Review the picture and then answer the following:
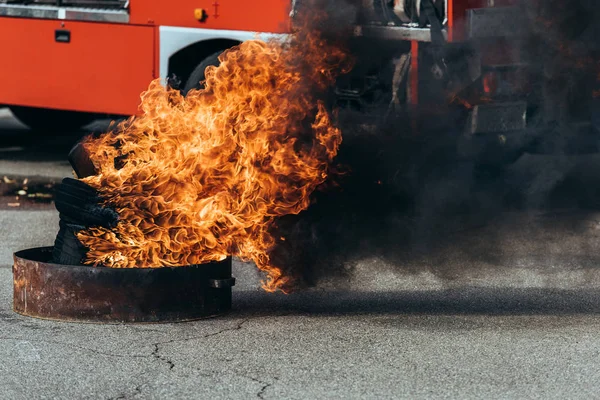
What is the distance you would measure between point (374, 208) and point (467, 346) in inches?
68.6

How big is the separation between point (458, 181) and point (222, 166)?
252cm

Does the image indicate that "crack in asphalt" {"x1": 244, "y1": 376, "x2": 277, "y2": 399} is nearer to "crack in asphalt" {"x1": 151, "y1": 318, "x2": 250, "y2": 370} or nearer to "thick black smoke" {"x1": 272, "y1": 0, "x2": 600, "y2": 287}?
"crack in asphalt" {"x1": 151, "y1": 318, "x2": 250, "y2": 370}

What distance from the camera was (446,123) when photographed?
8.59 m

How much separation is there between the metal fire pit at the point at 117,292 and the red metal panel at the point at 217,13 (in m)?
4.04

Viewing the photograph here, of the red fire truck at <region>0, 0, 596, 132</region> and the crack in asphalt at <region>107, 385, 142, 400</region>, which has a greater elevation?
the red fire truck at <region>0, 0, 596, 132</region>

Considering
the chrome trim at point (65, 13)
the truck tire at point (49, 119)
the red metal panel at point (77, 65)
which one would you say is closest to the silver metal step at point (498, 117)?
the red metal panel at point (77, 65)

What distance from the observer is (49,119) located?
14172 mm

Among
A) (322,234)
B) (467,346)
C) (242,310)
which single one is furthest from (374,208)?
(467,346)

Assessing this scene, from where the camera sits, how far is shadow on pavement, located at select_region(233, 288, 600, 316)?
6.57m

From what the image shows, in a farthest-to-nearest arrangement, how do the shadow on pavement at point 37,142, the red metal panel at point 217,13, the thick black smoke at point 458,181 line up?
the shadow on pavement at point 37,142 < the red metal panel at point 217,13 < the thick black smoke at point 458,181

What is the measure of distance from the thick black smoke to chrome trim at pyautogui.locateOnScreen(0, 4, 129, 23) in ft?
10.7

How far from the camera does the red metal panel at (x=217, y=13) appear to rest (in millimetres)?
10055

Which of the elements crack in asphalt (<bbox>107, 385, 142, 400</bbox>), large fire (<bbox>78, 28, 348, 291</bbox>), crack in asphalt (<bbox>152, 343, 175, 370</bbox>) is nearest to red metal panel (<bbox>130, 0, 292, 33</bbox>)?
large fire (<bbox>78, 28, 348, 291</bbox>)

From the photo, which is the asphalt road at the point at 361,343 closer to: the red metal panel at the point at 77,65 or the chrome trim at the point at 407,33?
the chrome trim at the point at 407,33
